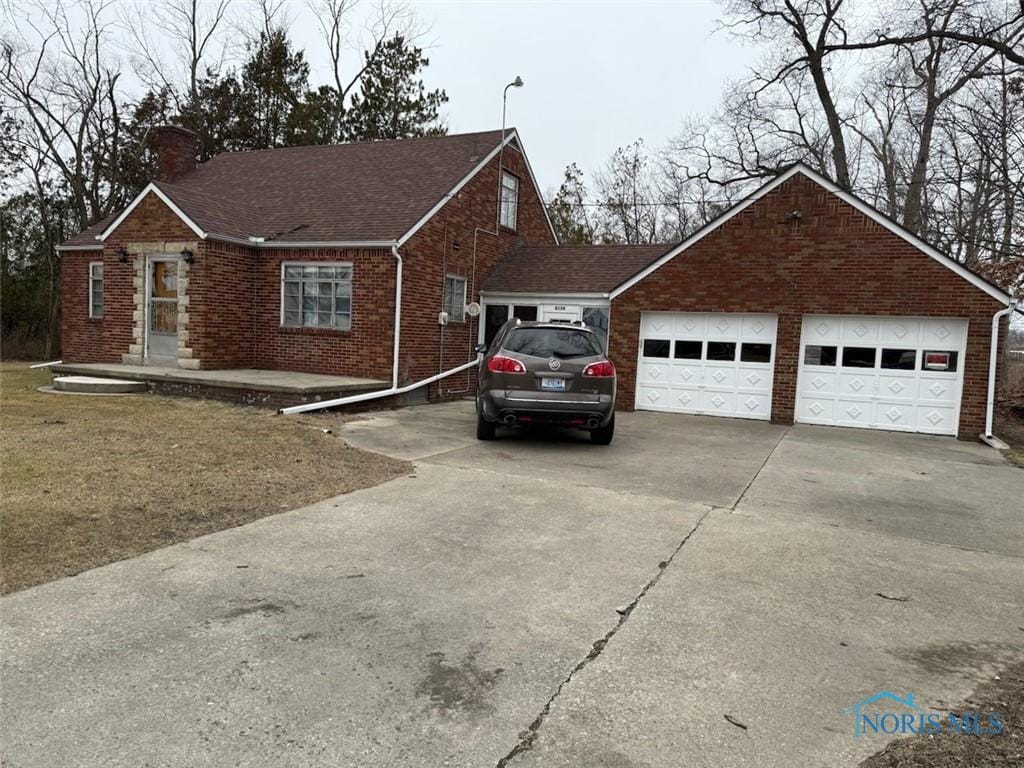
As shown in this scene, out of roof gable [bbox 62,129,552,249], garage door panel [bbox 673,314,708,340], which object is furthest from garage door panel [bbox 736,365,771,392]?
roof gable [bbox 62,129,552,249]

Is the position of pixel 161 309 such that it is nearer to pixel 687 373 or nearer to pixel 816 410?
pixel 687 373

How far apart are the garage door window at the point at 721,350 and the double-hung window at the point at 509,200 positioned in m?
7.01

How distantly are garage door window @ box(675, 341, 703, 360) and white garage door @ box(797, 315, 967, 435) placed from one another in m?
2.02

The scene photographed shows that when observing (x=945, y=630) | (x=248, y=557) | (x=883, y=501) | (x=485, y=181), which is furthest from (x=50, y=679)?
(x=485, y=181)

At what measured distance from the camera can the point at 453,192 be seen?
50.3 ft

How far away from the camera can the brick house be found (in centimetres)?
1253

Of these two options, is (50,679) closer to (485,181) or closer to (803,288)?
(803,288)

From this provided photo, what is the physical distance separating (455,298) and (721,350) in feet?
20.8

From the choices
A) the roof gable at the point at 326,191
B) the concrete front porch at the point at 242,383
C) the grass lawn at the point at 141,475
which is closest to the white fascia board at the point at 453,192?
the roof gable at the point at 326,191

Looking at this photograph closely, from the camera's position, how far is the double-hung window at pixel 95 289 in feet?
56.2

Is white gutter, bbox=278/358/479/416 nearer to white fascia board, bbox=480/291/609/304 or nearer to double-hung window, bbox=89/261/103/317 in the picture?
white fascia board, bbox=480/291/609/304

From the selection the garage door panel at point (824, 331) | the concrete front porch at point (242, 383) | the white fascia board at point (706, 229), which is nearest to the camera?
the concrete front porch at point (242, 383)

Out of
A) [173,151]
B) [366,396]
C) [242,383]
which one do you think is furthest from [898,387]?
[173,151]

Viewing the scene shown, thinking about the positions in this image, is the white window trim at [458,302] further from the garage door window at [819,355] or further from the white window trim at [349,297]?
the garage door window at [819,355]
